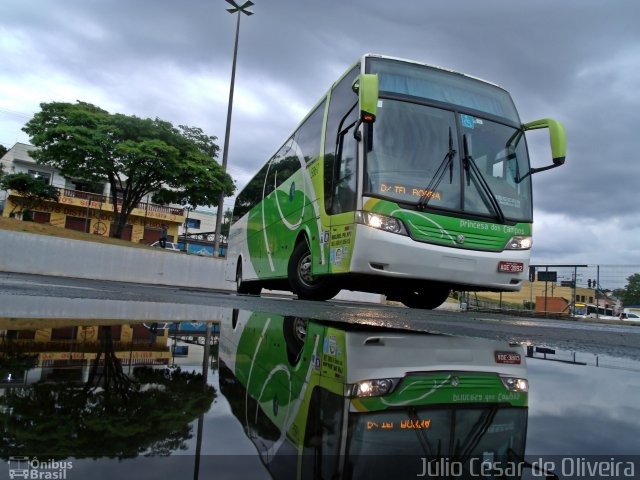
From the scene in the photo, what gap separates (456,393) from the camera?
1.42 m

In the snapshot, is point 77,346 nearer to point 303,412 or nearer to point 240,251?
point 303,412

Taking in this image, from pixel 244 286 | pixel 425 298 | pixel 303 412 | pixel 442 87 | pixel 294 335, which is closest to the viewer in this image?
pixel 303 412

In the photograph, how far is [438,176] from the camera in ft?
20.8

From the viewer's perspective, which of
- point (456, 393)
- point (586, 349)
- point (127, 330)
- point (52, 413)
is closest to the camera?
point (52, 413)

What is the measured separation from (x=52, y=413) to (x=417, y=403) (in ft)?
2.87

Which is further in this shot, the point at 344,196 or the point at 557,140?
the point at 557,140

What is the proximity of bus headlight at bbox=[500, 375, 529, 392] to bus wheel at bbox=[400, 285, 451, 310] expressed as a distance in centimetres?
654

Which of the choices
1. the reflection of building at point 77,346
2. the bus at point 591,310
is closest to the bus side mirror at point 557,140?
the reflection of building at point 77,346

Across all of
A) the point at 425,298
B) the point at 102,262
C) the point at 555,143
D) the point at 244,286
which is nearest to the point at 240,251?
the point at 244,286

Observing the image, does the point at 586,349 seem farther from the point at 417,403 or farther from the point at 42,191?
the point at 42,191

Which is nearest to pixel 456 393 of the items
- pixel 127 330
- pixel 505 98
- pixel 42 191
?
pixel 127 330

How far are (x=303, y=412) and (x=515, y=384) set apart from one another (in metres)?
0.85

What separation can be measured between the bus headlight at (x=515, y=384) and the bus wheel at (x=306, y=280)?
18.1 ft

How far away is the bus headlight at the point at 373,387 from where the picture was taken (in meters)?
1.40
